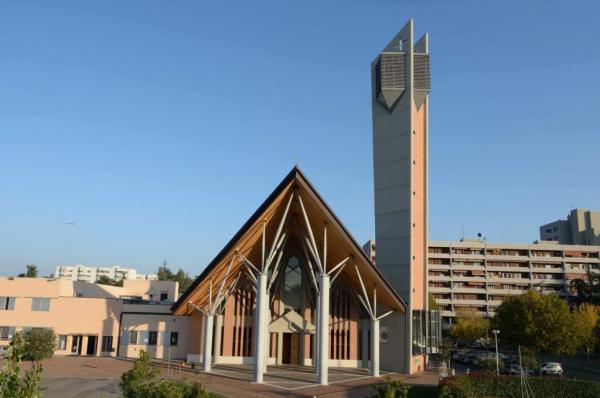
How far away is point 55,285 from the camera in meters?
45.6

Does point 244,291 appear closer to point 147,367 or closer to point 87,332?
point 87,332

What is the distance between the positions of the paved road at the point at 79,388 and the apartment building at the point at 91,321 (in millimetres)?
14393

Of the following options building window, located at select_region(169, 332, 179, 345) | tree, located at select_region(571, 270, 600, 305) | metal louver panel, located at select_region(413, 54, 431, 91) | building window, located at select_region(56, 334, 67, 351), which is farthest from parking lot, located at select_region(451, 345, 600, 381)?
building window, located at select_region(56, 334, 67, 351)

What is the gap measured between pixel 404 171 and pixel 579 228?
293 ft

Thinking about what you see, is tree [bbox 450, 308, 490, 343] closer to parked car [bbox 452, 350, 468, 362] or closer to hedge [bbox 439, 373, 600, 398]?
parked car [bbox 452, 350, 468, 362]

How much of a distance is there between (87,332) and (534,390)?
119 feet

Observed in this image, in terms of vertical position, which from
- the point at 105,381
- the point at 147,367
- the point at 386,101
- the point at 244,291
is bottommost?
the point at 105,381

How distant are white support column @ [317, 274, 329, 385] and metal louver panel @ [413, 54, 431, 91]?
18.9 m

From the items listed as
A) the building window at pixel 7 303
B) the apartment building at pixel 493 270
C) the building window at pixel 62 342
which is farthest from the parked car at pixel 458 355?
the building window at pixel 7 303

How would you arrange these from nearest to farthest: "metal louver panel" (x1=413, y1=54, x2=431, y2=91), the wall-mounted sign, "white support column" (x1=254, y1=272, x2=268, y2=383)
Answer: "white support column" (x1=254, y1=272, x2=268, y2=383) → the wall-mounted sign → "metal louver panel" (x1=413, y1=54, x2=431, y2=91)

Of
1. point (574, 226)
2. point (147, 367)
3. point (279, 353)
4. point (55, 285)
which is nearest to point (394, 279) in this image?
point (279, 353)

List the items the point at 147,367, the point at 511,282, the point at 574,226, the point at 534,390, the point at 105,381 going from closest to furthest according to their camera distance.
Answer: the point at 147,367, the point at 534,390, the point at 105,381, the point at 511,282, the point at 574,226

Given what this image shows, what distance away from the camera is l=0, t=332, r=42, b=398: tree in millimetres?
6914

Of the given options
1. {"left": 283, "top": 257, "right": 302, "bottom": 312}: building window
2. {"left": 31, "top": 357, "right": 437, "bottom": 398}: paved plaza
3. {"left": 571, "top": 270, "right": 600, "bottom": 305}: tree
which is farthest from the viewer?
{"left": 571, "top": 270, "right": 600, "bottom": 305}: tree
